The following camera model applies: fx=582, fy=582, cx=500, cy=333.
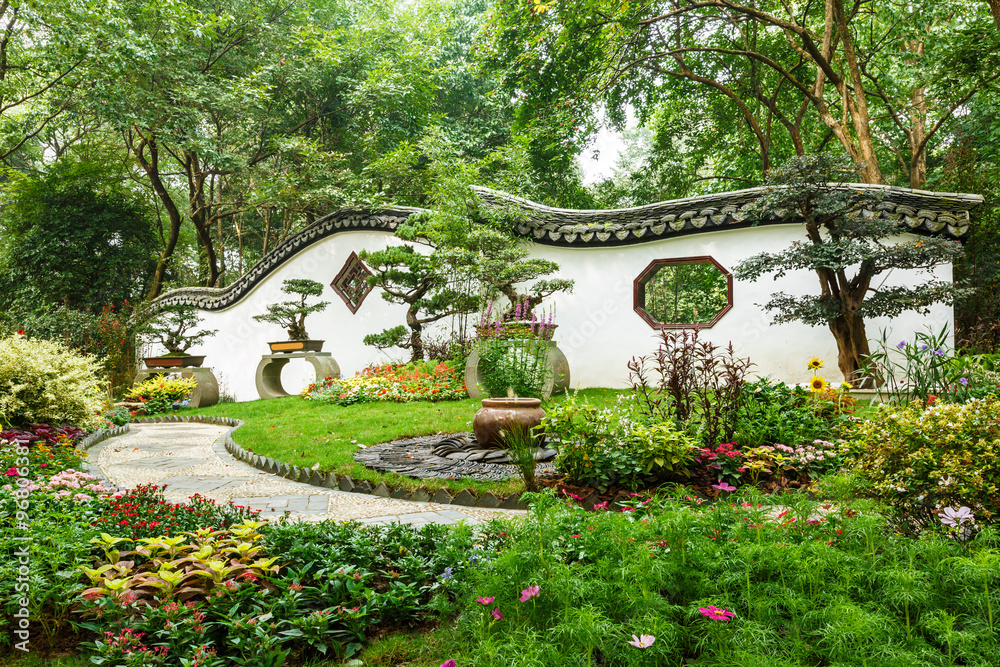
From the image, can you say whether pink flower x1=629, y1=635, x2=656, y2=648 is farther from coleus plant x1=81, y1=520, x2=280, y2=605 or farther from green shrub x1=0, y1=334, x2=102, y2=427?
green shrub x1=0, y1=334, x2=102, y2=427

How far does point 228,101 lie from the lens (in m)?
12.5

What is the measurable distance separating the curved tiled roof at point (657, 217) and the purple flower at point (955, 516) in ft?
19.6

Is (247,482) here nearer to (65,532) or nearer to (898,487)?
(65,532)

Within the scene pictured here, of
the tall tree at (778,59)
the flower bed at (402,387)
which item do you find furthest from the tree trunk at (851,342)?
the flower bed at (402,387)

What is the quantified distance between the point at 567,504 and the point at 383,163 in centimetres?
1120

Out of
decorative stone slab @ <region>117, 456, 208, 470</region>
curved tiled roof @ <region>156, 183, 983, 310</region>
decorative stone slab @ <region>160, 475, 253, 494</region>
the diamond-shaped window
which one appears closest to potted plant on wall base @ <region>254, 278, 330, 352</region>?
the diamond-shaped window

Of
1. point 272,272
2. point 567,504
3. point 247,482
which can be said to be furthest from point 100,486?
point 272,272

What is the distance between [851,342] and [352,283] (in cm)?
874

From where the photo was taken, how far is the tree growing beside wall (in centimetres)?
650

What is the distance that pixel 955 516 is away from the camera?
207 cm

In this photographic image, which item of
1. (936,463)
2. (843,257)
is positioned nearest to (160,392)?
(843,257)

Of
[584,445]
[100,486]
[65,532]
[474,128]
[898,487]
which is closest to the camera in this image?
[898,487]

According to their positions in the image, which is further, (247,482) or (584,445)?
(247,482)

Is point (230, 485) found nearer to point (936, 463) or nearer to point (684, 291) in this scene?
point (936, 463)
